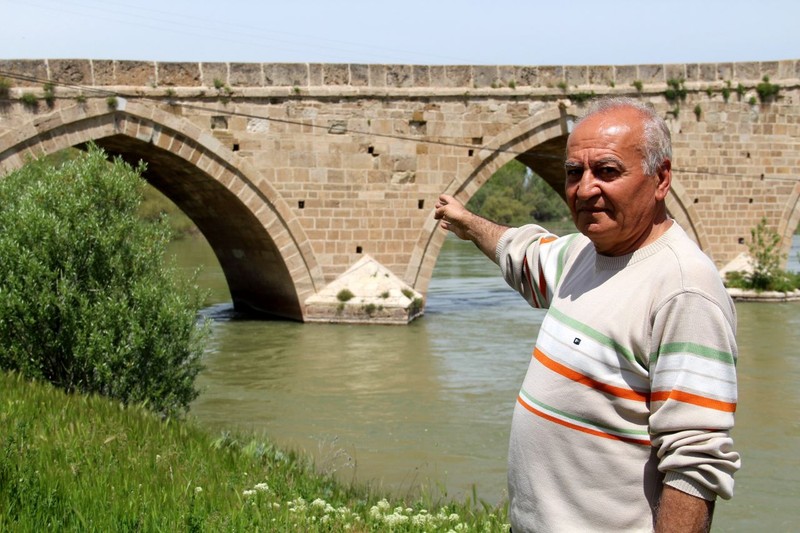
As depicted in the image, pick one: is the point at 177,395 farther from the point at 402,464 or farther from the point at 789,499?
the point at 789,499

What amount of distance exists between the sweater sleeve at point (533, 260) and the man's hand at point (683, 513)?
605 mm

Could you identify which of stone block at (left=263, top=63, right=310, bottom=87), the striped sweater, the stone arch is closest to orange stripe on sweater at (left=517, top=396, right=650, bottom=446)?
the striped sweater

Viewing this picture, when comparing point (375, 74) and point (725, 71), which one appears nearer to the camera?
point (375, 74)

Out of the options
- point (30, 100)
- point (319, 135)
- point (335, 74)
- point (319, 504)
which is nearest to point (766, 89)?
point (335, 74)

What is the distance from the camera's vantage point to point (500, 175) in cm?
5844

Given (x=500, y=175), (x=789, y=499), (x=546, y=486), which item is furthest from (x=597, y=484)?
(x=500, y=175)

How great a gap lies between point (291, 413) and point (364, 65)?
6.88 meters

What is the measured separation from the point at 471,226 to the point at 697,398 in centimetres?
101

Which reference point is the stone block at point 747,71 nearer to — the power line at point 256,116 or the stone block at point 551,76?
the stone block at point 551,76

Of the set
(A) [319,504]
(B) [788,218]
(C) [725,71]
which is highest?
(C) [725,71]

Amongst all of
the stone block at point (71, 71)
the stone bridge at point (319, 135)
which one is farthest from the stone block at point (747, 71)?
the stone block at point (71, 71)

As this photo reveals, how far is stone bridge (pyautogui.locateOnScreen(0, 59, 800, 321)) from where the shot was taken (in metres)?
12.9

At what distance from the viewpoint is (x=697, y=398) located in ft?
5.77

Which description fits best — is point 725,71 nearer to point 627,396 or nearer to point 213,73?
point 213,73
